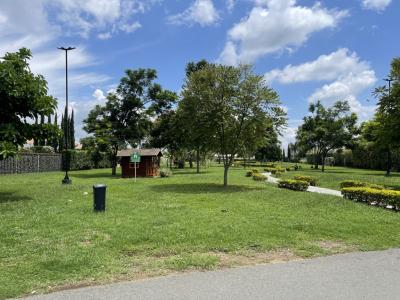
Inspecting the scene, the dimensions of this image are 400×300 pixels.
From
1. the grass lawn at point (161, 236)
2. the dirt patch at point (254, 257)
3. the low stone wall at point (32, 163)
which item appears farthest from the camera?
the low stone wall at point (32, 163)

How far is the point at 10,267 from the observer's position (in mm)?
6684

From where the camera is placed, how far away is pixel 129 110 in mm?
39750

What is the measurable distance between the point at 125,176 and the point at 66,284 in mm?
28802

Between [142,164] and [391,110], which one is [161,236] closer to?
[391,110]

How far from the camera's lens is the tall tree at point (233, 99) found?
2148cm

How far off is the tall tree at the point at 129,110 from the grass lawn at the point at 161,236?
24182mm

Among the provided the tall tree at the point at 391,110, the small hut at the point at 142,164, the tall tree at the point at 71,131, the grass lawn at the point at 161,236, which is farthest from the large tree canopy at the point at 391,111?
the tall tree at the point at 71,131

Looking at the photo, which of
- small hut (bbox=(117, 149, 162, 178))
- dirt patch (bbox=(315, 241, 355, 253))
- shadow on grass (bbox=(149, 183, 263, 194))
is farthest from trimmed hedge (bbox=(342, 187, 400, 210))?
small hut (bbox=(117, 149, 162, 178))

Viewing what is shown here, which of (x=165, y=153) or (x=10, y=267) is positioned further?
(x=165, y=153)

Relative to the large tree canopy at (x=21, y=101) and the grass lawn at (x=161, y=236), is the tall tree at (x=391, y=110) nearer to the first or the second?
the grass lawn at (x=161, y=236)

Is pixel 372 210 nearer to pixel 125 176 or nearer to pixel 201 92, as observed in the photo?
pixel 201 92

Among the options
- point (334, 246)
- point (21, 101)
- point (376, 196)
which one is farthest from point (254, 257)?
point (21, 101)

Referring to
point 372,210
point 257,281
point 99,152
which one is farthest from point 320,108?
point 257,281

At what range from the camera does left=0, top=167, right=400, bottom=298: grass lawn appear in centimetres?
662
